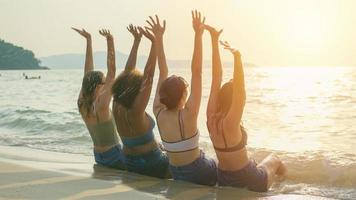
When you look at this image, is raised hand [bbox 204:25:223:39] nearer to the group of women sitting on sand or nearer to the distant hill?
the group of women sitting on sand

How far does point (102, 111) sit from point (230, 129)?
2204 mm

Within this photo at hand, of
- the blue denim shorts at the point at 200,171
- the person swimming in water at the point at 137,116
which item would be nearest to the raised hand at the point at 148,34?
the person swimming in water at the point at 137,116

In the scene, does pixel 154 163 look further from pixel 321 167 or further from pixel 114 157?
pixel 321 167

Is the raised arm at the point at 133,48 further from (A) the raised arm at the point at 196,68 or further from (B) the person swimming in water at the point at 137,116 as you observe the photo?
(A) the raised arm at the point at 196,68

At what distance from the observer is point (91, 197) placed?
17.4 feet

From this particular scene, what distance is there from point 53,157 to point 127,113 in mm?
3429

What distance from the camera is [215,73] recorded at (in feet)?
19.9

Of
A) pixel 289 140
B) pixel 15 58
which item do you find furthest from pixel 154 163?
pixel 15 58

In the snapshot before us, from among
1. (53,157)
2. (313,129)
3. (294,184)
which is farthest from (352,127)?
(53,157)

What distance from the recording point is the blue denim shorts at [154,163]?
22.7ft

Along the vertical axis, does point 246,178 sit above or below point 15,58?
below

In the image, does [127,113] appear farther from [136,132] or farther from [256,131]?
[256,131]

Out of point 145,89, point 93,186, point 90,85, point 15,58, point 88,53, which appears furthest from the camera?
point 15,58

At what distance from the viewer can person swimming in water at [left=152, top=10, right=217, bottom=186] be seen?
590 centimetres
